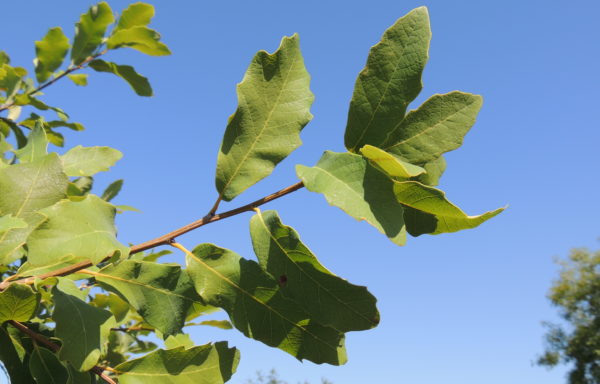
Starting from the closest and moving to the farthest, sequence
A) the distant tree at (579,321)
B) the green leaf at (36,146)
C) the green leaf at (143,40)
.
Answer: the green leaf at (36,146) < the green leaf at (143,40) < the distant tree at (579,321)

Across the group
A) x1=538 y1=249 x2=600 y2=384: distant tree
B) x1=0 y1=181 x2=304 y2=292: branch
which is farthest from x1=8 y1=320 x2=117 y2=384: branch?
x1=538 y1=249 x2=600 y2=384: distant tree

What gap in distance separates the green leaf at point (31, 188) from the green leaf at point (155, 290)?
7.7 inches

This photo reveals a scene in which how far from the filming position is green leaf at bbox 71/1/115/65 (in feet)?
8.38

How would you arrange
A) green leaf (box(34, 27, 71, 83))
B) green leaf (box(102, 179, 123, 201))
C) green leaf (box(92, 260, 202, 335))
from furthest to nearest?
green leaf (box(102, 179, 123, 201)) < green leaf (box(34, 27, 71, 83)) < green leaf (box(92, 260, 202, 335))

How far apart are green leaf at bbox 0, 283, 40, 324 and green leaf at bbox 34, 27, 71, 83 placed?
1814 millimetres

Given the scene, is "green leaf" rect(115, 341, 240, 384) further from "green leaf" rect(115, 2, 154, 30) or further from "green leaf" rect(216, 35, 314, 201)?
"green leaf" rect(115, 2, 154, 30)

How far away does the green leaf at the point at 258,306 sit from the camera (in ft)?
3.64

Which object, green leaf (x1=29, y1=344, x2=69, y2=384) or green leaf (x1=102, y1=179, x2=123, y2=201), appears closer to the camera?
green leaf (x1=29, y1=344, x2=69, y2=384)

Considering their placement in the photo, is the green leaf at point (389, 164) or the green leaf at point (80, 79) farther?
the green leaf at point (80, 79)

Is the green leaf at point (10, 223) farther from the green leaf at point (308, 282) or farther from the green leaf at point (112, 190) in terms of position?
the green leaf at point (112, 190)

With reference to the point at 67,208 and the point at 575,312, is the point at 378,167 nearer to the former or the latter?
the point at 67,208

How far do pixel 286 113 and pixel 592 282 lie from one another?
2872 cm

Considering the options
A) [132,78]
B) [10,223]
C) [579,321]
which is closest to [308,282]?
[10,223]

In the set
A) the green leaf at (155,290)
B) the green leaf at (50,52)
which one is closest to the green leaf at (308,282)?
the green leaf at (155,290)
